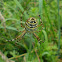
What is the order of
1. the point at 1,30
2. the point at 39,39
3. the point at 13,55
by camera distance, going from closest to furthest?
the point at 39,39 → the point at 13,55 → the point at 1,30

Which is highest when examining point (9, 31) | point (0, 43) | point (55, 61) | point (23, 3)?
point (23, 3)

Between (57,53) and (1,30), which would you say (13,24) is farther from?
(57,53)

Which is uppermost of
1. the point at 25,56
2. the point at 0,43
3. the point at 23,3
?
the point at 23,3

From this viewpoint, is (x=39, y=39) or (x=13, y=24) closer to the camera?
(x=39, y=39)

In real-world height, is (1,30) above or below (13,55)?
above

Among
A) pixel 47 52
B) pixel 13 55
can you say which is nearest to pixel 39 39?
pixel 47 52

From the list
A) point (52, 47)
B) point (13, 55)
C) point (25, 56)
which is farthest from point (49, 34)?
point (13, 55)

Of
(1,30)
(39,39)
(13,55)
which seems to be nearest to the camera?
(39,39)

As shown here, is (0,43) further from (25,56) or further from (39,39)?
(39,39)

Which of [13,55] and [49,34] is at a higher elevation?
[49,34]
